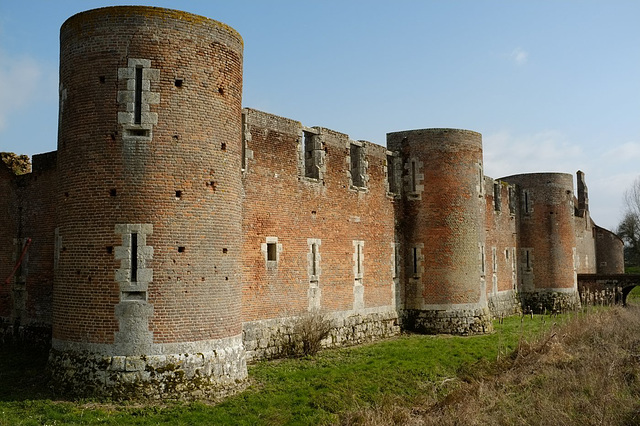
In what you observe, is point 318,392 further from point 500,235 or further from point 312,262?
point 500,235

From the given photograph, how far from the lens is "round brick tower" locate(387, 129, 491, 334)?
21.2 m

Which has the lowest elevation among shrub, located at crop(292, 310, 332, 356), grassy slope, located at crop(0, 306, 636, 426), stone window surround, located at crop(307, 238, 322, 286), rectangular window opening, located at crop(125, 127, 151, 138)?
grassy slope, located at crop(0, 306, 636, 426)

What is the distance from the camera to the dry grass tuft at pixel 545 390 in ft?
32.3

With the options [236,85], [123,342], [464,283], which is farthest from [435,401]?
[464,283]

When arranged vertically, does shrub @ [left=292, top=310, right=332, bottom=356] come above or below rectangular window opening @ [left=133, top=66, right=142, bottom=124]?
below

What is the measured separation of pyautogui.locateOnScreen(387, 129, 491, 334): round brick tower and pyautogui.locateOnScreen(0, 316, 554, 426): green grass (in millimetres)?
2705

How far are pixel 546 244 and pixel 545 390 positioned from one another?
2199 cm

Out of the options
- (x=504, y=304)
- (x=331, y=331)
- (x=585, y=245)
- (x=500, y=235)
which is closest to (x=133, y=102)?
(x=331, y=331)

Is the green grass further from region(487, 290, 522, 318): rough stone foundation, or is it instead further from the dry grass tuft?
region(487, 290, 522, 318): rough stone foundation

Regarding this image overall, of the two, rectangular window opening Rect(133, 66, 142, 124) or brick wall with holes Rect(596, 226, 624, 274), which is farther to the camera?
brick wall with holes Rect(596, 226, 624, 274)

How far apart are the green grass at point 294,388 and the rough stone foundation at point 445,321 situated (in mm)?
2358

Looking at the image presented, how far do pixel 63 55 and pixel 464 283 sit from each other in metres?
15.5

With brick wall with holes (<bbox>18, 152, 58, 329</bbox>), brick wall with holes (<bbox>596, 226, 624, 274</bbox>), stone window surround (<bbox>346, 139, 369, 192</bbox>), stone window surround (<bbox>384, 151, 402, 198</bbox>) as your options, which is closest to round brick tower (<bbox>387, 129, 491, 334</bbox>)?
stone window surround (<bbox>384, 151, 402, 198</bbox>)

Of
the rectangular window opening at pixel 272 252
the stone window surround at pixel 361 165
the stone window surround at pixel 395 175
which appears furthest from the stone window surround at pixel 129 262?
the stone window surround at pixel 395 175
